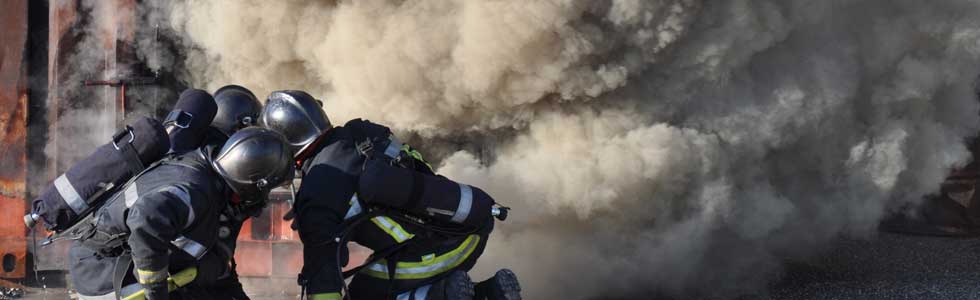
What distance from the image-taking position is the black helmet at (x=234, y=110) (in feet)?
13.9

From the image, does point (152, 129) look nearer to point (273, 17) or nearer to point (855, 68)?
point (273, 17)

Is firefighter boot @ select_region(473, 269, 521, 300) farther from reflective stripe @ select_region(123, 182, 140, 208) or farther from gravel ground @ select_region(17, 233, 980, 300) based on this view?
gravel ground @ select_region(17, 233, 980, 300)

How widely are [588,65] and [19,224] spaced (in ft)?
11.4

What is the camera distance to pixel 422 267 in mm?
3879

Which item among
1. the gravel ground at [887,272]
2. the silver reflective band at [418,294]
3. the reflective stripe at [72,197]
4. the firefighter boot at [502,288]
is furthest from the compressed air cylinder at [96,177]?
the gravel ground at [887,272]

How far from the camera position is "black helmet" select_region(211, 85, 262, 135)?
13.9 ft

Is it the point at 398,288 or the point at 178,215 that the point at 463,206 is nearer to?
the point at 398,288

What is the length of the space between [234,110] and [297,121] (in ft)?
1.84

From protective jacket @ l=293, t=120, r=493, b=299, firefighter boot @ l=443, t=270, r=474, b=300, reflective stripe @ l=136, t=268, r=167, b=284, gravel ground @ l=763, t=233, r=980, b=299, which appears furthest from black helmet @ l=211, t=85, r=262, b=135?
gravel ground @ l=763, t=233, r=980, b=299

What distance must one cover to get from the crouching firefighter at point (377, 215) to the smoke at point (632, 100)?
141cm

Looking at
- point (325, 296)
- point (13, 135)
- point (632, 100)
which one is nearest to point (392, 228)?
point (325, 296)

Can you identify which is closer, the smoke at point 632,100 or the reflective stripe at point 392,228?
the reflective stripe at point 392,228

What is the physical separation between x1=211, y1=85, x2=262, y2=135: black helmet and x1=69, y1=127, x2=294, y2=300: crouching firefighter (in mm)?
504

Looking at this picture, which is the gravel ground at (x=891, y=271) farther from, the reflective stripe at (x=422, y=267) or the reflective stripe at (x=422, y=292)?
the reflective stripe at (x=422, y=292)
